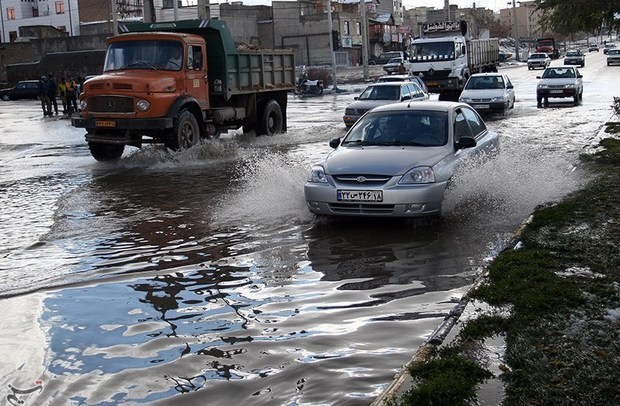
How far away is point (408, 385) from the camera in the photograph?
462cm

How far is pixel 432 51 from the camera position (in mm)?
36062

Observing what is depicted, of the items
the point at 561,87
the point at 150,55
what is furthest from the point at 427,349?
the point at 561,87

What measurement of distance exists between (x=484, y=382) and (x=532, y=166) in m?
8.46

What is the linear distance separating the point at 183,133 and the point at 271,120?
5.75 m

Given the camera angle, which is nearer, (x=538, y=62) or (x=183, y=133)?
(x=183, y=133)

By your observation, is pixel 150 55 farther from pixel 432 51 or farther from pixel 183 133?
pixel 432 51

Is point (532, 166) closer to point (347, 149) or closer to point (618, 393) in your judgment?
point (347, 149)

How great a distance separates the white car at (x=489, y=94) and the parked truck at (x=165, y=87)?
9.17 m

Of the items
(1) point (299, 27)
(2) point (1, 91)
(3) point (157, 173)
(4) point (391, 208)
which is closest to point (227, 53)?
(3) point (157, 173)

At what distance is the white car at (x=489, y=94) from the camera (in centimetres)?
2709

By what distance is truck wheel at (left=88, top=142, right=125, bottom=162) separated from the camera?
1877cm

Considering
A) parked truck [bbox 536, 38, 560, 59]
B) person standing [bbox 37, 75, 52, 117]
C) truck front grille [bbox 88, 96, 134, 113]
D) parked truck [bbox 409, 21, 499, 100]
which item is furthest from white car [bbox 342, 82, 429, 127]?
parked truck [bbox 536, 38, 560, 59]

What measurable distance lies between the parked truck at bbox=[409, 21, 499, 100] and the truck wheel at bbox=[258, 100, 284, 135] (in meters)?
12.6

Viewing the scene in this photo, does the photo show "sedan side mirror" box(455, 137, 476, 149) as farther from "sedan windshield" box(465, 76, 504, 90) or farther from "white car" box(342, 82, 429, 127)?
"sedan windshield" box(465, 76, 504, 90)
